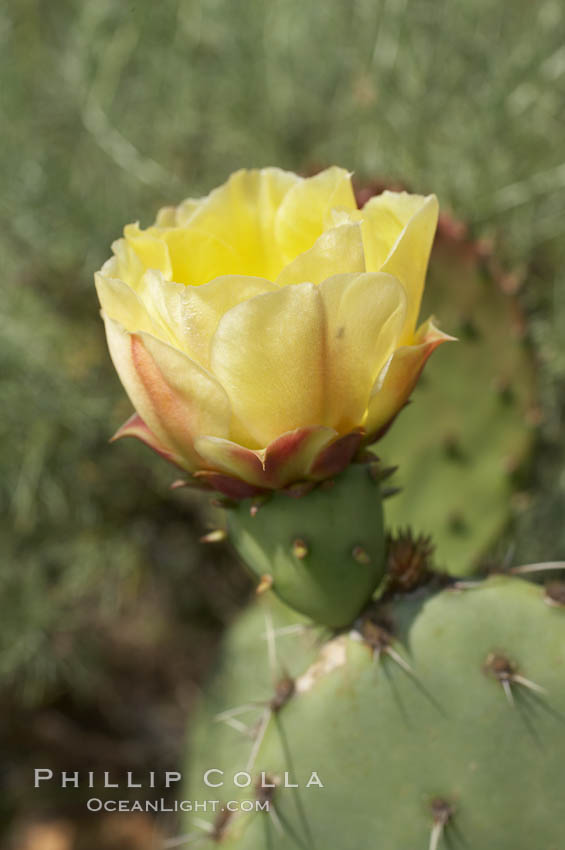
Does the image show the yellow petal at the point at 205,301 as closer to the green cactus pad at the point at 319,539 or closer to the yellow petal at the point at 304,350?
the yellow petal at the point at 304,350

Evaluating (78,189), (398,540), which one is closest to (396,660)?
(398,540)

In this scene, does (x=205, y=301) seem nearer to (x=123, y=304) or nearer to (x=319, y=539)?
(x=123, y=304)

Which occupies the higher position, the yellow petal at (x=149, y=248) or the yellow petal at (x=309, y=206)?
the yellow petal at (x=309, y=206)

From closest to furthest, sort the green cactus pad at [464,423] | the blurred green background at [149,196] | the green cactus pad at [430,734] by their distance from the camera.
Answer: the green cactus pad at [430,734], the green cactus pad at [464,423], the blurred green background at [149,196]

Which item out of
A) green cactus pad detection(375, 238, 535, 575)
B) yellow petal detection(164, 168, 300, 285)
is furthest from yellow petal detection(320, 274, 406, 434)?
green cactus pad detection(375, 238, 535, 575)

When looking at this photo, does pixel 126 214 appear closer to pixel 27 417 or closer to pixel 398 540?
pixel 27 417

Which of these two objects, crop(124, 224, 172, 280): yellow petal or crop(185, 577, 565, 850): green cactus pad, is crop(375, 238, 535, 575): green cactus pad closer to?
crop(185, 577, 565, 850): green cactus pad

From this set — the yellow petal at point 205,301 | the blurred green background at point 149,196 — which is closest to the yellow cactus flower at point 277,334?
the yellow petal at point 205,301

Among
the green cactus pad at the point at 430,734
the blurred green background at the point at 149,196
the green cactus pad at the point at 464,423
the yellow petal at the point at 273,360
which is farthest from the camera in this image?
the blurred green background at the point at 149,196
